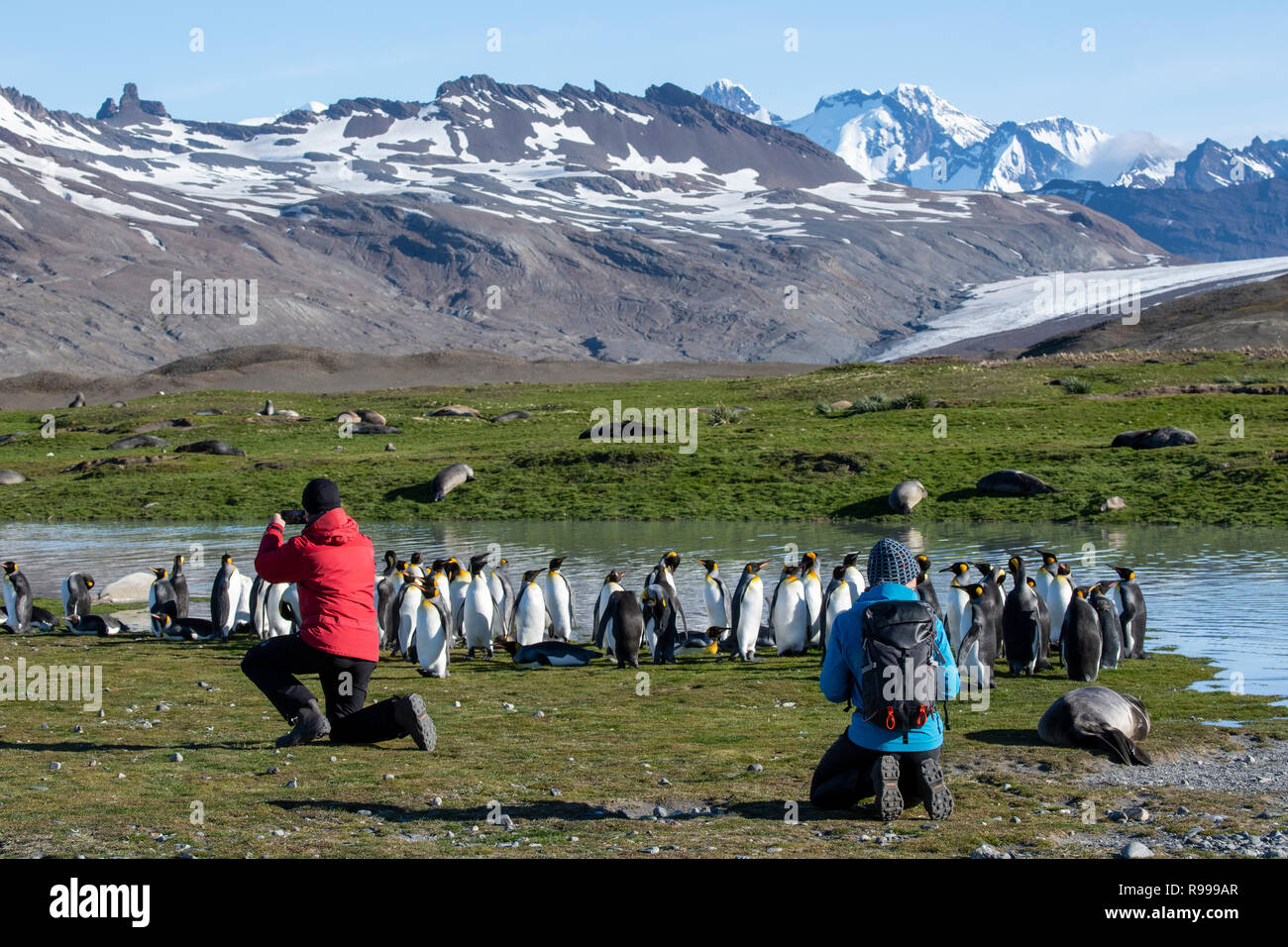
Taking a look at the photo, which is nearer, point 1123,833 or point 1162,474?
point 1123,833

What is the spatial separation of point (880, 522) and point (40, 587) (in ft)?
61.0

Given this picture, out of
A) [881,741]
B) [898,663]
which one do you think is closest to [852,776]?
[881,741]

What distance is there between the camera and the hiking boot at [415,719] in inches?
387

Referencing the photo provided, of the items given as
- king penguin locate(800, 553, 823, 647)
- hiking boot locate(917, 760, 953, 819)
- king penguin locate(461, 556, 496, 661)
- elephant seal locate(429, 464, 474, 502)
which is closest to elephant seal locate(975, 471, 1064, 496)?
elephant seal locate(429, 464, 474, 502)

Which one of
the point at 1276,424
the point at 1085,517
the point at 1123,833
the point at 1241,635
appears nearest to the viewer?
the point at 1123,833

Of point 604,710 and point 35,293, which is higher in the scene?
point 35,293

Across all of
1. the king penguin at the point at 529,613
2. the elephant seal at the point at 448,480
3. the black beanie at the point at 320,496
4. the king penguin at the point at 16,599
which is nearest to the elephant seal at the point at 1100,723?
the black beanie at the point at 320,496

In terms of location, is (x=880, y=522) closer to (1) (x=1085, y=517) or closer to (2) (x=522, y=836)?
(1) (x=1085, y=517)

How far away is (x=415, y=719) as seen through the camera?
9859 millimetres

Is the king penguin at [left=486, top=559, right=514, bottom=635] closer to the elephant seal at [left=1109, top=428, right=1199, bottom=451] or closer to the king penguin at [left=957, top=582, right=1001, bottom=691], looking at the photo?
the king penguin at [left=957, top=582, right=1001, bottom=691]

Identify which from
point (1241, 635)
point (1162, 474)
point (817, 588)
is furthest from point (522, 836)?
point (1162, 474)

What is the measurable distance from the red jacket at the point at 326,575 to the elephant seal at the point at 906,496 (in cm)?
2403

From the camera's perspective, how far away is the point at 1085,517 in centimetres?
3089
